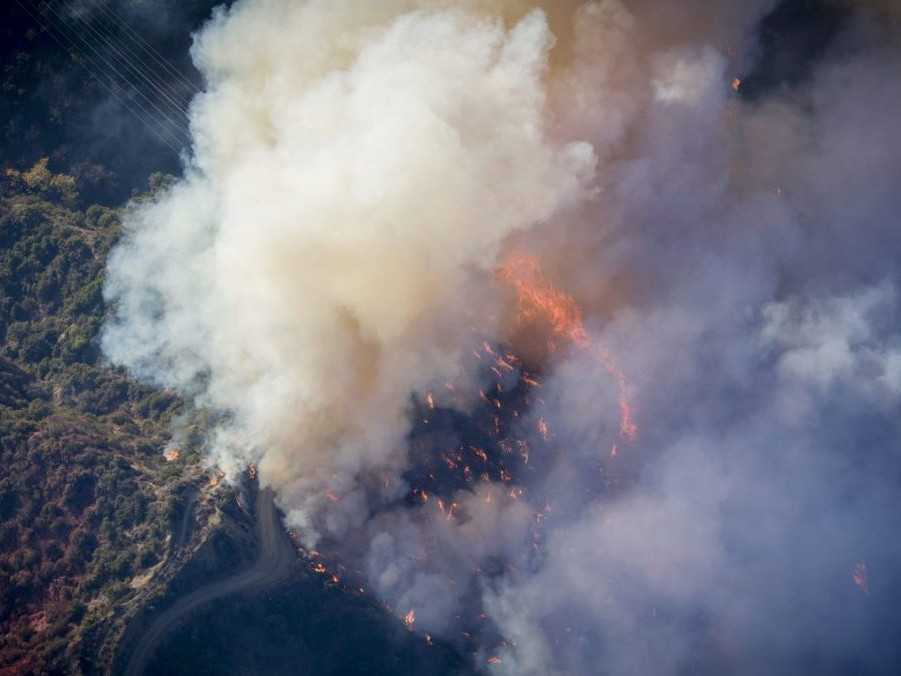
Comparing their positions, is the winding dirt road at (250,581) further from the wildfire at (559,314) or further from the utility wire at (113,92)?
the utility wire at (113,92)

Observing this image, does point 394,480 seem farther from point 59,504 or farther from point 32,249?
point 32,249

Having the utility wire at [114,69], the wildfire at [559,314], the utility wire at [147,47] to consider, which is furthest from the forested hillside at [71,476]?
the wildfire at [559,314]

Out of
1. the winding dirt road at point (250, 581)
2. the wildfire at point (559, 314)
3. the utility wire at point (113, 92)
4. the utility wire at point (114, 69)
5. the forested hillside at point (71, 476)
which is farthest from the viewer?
the utility wire at point (113, 92)

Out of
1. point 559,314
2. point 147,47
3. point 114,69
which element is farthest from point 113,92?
point 559,314

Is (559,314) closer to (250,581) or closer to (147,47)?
(250,581)

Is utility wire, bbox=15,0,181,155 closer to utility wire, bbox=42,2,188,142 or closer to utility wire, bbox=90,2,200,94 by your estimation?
utility wire, bbox=42,2,188,142

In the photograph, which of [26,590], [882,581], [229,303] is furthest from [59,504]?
[882,581]

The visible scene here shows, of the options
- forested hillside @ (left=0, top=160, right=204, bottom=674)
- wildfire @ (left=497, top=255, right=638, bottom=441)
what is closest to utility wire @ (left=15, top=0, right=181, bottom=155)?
forested hillside @ (left=0, top=160, right=204, bottom=674)
